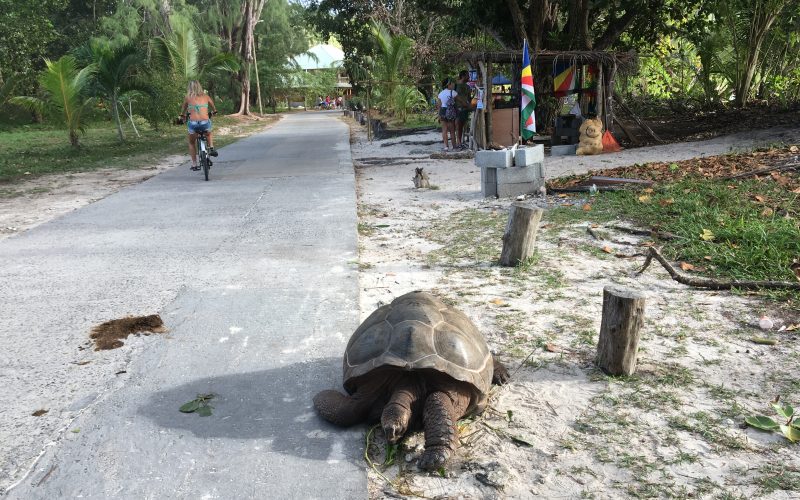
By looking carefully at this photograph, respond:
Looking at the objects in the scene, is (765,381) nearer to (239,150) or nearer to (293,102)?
(239,150)

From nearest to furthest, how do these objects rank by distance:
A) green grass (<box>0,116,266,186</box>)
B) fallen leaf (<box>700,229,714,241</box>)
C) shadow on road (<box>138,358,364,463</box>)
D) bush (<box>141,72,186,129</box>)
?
shadow on road (<box>138,358,364,463</box>) → fallen leaf (<box>700,229,714,241</box>) → green grass (<box>0,116,266,186</box>) → bush (<box>141,72,186,129</box>)

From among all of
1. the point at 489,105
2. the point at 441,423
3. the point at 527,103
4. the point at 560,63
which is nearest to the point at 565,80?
the point at 560,63

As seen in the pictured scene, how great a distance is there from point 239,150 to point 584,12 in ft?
33.0

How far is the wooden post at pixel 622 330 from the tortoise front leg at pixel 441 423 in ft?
3.24

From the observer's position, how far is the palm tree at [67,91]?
15732 mm

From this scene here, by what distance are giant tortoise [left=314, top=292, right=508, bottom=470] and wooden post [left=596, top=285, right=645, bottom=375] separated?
2.49 feet

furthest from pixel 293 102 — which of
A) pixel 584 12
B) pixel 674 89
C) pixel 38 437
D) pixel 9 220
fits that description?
pixel 38 437

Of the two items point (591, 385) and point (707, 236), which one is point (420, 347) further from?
point (707, 236)

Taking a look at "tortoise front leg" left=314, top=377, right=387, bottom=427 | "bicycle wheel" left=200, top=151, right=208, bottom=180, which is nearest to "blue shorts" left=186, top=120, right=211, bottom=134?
"bicycle wheel" left=200, top=151, right=208, bottom=180

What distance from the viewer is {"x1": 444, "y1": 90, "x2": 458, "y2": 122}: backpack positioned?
49.2 feet

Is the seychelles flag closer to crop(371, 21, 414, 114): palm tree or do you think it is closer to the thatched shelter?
the thatched shelter

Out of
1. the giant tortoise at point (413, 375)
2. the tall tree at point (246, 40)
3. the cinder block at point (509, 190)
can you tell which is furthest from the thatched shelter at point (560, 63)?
the tall tree at point (246, 40)

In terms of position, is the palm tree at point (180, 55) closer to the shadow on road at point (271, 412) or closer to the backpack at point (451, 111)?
the backpack at point (451, 111)

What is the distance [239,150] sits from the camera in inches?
696
